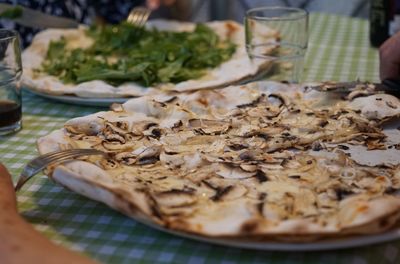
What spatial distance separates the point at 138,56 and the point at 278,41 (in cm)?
35

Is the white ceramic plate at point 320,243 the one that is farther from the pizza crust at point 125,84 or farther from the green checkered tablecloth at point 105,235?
the pizza crust at point 125,84

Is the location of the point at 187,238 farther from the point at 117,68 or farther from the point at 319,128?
the point at 117,68

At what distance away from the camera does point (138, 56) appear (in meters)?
1.55

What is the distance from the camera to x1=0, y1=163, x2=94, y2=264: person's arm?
0.65 m

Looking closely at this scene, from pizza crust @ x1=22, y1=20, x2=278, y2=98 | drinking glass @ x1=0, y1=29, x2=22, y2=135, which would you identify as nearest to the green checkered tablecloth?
drinking glass @ x1=0, y1=29, x2=22, y2=135

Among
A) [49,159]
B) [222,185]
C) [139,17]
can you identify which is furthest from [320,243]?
[139,17]

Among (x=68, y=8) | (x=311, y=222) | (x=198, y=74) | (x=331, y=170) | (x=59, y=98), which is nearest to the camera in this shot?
(x=311, y=222)

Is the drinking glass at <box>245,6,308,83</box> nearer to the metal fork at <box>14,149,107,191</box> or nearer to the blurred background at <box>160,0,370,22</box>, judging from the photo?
the metal fork at <box>14,149,107,191</box>

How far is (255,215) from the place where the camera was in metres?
0.70

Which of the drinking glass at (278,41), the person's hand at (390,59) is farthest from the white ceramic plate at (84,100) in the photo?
the person's hand at (390,59)

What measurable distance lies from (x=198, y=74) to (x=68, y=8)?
83 centimetres

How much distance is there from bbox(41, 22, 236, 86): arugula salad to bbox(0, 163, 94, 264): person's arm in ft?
2.21

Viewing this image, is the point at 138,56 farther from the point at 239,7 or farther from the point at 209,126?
the point at 239,7

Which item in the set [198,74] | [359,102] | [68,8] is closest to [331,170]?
[359,102]
